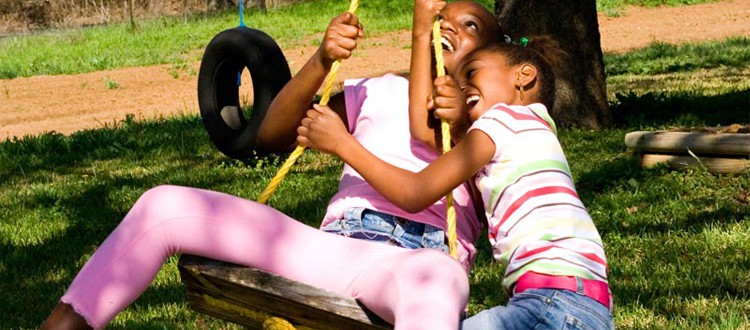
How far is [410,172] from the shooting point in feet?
9.12

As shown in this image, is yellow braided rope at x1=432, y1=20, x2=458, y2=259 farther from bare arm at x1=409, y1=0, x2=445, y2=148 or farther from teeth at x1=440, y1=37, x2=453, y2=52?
teeth at x1=440, y1=37, x2=453, y2=52

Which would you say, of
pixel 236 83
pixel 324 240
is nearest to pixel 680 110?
pixel 236 83

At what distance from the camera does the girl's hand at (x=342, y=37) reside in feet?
9.68

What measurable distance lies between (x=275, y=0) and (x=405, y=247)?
62.2ft

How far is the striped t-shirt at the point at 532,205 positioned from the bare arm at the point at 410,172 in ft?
0.15

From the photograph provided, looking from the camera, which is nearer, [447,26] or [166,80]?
[447,26]

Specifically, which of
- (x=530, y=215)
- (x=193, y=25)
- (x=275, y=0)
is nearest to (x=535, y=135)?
(x=530, y=215)

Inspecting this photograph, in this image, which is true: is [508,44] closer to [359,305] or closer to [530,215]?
[530,215]

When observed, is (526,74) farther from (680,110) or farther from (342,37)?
(680,110)

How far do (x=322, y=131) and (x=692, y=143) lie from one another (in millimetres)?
3309

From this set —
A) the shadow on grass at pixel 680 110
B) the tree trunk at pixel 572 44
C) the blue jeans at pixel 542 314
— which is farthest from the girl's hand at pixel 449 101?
the shadow on grass at pixel 680 110

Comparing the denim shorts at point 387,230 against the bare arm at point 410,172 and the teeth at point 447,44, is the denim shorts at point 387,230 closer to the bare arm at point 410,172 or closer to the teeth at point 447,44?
the bare arm at point 410,172

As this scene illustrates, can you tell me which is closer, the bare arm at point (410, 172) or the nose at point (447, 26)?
the bare arm at point (410, 172)

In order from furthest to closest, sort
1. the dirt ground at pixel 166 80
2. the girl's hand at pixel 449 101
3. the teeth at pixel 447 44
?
the dirt ground at pixel 166 80 → the teeth at pixel 447 44 → the girl's hand at pixel 449 101
